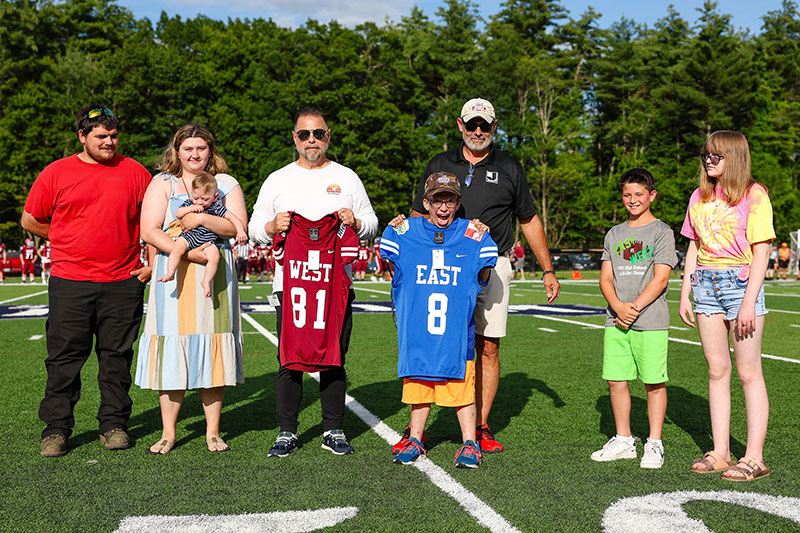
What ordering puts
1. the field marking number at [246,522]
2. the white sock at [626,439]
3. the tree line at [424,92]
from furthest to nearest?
the tree line at [424,92] → the white sock at [626,439] → the field marking number at [246,522]

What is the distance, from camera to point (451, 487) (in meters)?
4.27

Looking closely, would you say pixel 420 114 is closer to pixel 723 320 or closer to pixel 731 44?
pixel 731 44

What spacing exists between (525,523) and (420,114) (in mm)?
60300

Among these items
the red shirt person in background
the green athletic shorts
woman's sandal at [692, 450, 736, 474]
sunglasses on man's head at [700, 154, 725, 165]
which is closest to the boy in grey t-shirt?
the green athletic shorts

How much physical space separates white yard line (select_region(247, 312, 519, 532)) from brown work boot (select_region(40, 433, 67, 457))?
6.82 feet

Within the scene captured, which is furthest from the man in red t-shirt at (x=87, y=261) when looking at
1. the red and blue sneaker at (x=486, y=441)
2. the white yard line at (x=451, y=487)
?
the red and blue sneaker at (x=486, y=441)

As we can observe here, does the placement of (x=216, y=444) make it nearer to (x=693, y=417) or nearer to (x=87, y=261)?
(x=87, y=261)

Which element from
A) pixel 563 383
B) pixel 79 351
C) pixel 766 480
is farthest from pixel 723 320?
pixel 79 351

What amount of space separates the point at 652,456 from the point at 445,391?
1.30 m

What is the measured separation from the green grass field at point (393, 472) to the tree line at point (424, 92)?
46.4m

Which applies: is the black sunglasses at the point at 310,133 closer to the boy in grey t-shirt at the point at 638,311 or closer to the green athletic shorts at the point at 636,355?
the boy in grey t-shirt at the point at 638,311

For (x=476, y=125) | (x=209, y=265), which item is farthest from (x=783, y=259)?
(x=209, y=265)

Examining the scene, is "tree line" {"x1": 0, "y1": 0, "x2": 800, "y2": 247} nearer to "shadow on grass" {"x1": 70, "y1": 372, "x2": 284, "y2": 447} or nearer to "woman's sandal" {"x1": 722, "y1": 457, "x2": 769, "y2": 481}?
"shadow on grass" {"x1": 70, "y1": 372, "x2": 284, "y2": 447}

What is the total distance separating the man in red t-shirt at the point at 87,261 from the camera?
5.17 metres
